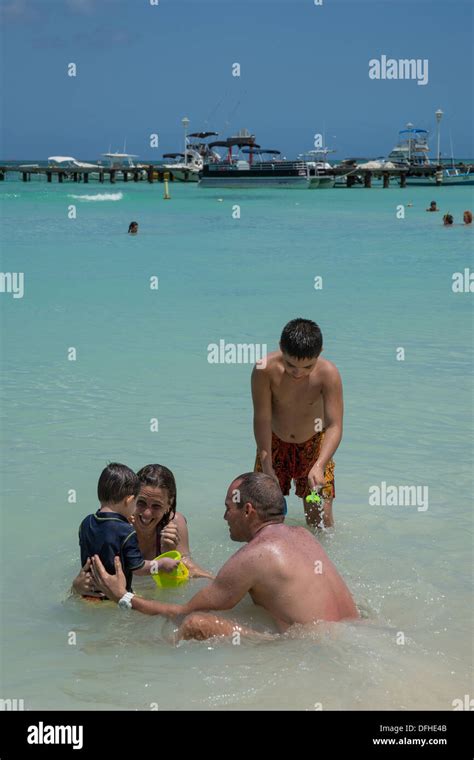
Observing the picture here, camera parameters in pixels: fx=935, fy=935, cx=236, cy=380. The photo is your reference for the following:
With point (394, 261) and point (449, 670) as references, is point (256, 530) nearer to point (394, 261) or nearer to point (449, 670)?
point (449, 670)

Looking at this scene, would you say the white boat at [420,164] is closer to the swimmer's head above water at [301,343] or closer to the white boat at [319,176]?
the white boat at [319,176]

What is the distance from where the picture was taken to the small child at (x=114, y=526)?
468 cm

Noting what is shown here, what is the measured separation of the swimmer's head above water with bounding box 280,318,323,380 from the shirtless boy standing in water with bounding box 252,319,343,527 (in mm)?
17

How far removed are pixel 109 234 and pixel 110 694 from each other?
2704cm

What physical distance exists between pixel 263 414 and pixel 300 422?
0.92 ft

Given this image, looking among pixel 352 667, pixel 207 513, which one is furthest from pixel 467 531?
pixel 352 667

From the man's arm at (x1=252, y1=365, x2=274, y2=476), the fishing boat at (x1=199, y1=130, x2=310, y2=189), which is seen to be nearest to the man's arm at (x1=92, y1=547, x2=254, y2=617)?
the man's arm at (x1=252, y1=365, x2=274, y2=476)

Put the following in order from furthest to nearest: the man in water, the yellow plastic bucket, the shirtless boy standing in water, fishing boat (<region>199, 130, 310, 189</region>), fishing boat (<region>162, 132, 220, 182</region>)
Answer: fishing boat (<region>162, 132, 220, 182</region>), fishing boat (<region>199, 130, 310, 189</region>), the shirtless boy standing in water, the yellow plastic bucket, the man in water

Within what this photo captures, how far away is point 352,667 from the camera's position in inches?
166

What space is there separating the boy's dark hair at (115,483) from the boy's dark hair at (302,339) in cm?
120

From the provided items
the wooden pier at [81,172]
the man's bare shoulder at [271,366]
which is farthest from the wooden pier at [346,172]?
the man's bare shoulder at [271,366]

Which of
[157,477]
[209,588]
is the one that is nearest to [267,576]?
[209,588]

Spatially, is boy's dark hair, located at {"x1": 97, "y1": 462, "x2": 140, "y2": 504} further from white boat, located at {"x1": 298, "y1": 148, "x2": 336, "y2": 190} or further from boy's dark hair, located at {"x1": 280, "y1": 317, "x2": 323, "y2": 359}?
white boat, located at {"x1": 298, "y1": 148, "x2": 336, "y2": 190}

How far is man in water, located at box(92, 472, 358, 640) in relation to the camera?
4.18m
